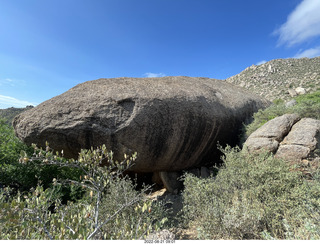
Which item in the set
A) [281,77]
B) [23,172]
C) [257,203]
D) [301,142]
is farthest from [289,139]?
[281,77]

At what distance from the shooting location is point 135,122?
5.11 metres

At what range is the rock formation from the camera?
5016 mm

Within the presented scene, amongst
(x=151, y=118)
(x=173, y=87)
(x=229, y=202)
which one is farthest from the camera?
(x=173, y=87)

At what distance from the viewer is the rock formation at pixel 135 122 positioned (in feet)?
16.5

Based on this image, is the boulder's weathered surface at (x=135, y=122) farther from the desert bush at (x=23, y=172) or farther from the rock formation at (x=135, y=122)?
the desert bush at (x=23, y=172)

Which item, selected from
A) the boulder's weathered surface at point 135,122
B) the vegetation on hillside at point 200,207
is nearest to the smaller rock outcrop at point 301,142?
the vegetation on hillside at point 200,207

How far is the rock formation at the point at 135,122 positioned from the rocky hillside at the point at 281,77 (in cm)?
2473

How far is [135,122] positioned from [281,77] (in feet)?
121

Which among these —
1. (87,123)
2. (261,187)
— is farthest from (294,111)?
(87,123)

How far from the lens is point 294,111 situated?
703 cm

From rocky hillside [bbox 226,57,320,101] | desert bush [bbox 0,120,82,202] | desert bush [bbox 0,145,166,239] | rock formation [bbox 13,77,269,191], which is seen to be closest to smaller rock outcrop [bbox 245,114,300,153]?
rock formation [bbox 13,77,269,191]

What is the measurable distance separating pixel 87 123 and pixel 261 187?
4.56m
